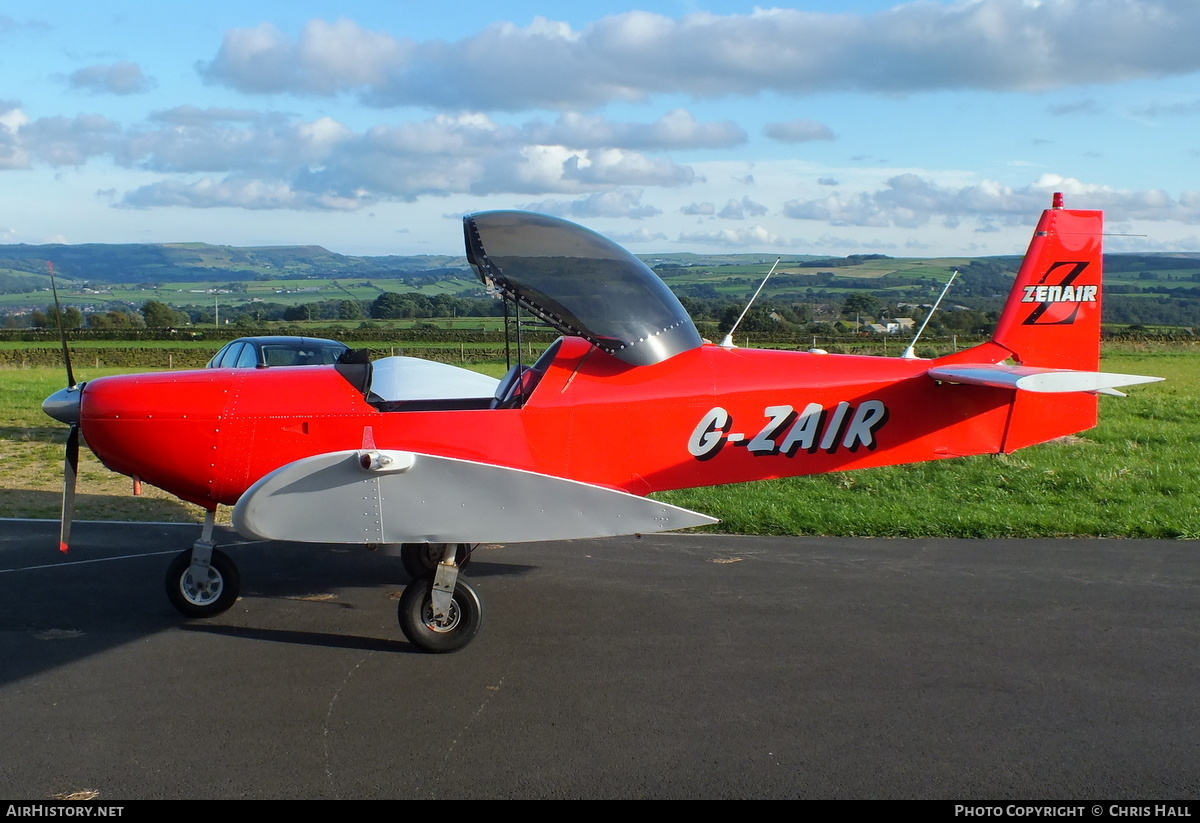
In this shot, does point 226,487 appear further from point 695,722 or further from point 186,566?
point 695,722

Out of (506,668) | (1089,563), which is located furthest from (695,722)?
(1089,563)

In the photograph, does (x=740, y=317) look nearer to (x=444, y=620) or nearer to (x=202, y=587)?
(x=444, y=620)

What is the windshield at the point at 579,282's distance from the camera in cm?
586

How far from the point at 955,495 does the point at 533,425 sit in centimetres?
605

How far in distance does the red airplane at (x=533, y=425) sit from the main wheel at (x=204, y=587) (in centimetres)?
1

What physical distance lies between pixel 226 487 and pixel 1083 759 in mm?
5192

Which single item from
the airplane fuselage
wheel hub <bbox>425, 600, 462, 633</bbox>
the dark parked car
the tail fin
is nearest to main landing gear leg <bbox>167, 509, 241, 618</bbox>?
the airplane fuselage

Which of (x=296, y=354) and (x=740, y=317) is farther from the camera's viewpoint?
(x=296, y=354)

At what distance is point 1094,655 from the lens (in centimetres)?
566

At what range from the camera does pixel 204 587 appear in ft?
21.4

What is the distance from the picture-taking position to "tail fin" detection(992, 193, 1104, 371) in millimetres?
7285

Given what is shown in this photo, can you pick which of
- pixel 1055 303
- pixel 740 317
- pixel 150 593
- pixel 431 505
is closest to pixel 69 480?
pixel 150 593

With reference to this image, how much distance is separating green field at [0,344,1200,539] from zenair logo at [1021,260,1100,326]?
2.36 meters

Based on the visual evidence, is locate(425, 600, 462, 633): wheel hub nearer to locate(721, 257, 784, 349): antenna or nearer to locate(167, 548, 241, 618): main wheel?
locate(167, 548, 241, 618): main wheel
